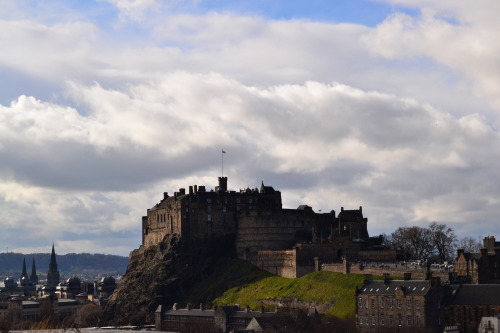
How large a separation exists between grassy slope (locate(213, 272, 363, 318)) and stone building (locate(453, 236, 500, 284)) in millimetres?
16749

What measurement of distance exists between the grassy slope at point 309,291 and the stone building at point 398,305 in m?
6.62

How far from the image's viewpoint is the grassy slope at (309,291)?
508 ft

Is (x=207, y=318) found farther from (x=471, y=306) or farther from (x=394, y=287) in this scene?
(x=471, y=306)

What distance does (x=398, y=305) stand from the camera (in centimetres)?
13800

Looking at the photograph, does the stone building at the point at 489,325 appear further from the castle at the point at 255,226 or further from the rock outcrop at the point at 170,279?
the rock outcrop at the point at 170,279

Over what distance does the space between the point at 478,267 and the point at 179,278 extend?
65758 mm

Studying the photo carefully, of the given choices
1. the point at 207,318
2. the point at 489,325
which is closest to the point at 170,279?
the point at 207,318

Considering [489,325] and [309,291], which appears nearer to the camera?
[489,325]

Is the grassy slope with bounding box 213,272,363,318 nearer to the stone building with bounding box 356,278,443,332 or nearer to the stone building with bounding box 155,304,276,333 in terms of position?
the stone building with bounding box 356,278,443,332

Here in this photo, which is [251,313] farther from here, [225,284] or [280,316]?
[225,284]

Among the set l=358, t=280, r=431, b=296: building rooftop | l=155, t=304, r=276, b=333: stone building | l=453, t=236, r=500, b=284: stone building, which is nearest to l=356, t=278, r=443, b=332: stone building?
l=358, t=280, r=431, b=296: building rooftop

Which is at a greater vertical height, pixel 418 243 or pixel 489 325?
pixel 418 243

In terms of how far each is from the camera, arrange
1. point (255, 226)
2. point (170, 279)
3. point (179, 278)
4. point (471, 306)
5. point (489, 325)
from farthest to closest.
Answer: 1. point (255, 226)
2. point (170, 279)
3. point (179, 278)
4. point (471, 306)
5. point (489, 325)

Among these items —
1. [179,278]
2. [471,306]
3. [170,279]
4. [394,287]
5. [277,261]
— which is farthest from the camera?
[170,279]
